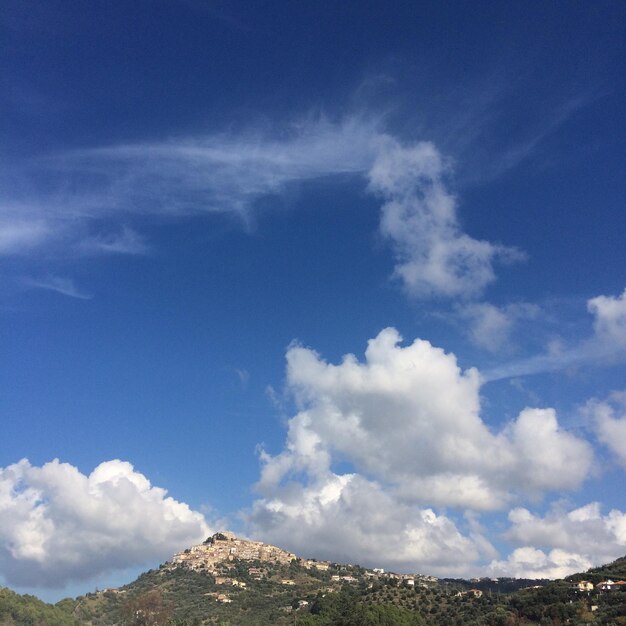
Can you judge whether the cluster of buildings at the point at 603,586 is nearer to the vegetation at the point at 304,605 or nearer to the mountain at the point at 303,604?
the mountain at the point at 303,604

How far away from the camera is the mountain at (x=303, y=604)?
103m

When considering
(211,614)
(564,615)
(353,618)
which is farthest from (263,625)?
(564,615)

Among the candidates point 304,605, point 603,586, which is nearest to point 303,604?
point 304,605

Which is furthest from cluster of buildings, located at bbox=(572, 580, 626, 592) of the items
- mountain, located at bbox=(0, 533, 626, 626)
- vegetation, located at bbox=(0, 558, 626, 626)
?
vegetation, located at bbox=(0, 558, 626, 626)

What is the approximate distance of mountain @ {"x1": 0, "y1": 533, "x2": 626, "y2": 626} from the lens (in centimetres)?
10269

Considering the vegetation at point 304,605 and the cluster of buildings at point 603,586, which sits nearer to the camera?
the vegetation at point 304,605

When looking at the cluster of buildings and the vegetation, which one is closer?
the vegetation

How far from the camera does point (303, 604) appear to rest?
149250mm

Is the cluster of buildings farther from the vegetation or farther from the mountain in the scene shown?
the vegetation

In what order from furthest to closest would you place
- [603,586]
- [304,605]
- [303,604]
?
[303,604] < [304,605] < [603,586]

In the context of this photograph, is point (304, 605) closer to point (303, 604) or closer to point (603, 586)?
point (303, 604)

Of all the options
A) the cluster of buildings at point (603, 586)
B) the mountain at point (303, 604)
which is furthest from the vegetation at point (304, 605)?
the cluster of buildings at point (603, 586)

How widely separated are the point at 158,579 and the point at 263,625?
77853 millimetres

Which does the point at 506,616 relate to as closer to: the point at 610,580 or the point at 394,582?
the point at 610,580
